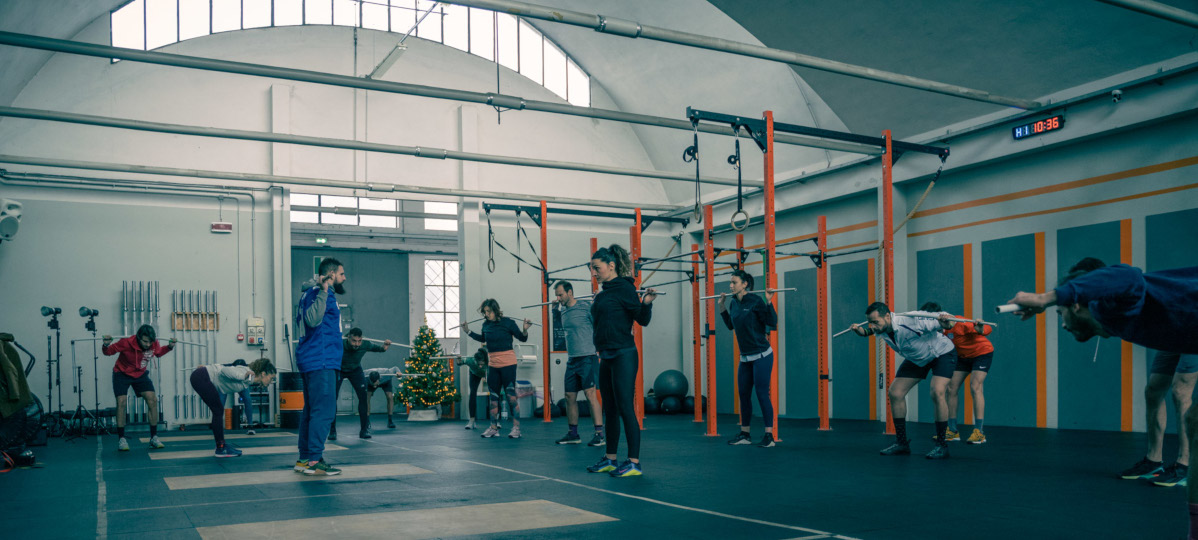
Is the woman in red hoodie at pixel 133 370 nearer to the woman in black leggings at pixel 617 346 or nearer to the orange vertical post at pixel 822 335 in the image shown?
the woman in black leggings at pixel 617 346

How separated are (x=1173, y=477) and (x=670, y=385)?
951 centimetres

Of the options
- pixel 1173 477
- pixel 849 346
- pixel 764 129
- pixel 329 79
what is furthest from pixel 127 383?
pixel 849 346

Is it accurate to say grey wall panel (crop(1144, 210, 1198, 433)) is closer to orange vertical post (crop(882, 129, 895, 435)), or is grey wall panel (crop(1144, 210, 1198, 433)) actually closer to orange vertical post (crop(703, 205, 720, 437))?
orange vertical post (crop(882, 129, 895, 435))

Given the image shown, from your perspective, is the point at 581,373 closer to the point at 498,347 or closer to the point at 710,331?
the point at 498,347

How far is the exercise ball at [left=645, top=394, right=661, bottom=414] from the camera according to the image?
45.2ft

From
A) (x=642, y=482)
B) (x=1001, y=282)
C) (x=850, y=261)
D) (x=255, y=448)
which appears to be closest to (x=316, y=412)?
(x=642, y=482)

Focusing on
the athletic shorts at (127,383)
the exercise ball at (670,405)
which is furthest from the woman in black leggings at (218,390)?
the exercise ball at (670,405)

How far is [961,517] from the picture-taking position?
3736mm

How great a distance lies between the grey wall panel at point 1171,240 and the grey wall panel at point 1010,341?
1.29 meters

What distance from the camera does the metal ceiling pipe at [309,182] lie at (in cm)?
1115

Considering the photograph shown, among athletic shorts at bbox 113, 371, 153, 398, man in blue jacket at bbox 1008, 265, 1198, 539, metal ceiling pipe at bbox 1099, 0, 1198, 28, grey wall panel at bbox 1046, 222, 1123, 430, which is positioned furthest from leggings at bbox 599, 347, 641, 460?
grey wall panel at bbox 1046, 222, 1123, 430

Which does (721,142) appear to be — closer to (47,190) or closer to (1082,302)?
(47,190)

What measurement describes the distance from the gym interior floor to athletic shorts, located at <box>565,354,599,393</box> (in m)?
0.56

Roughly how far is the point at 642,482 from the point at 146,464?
13.9 ft
